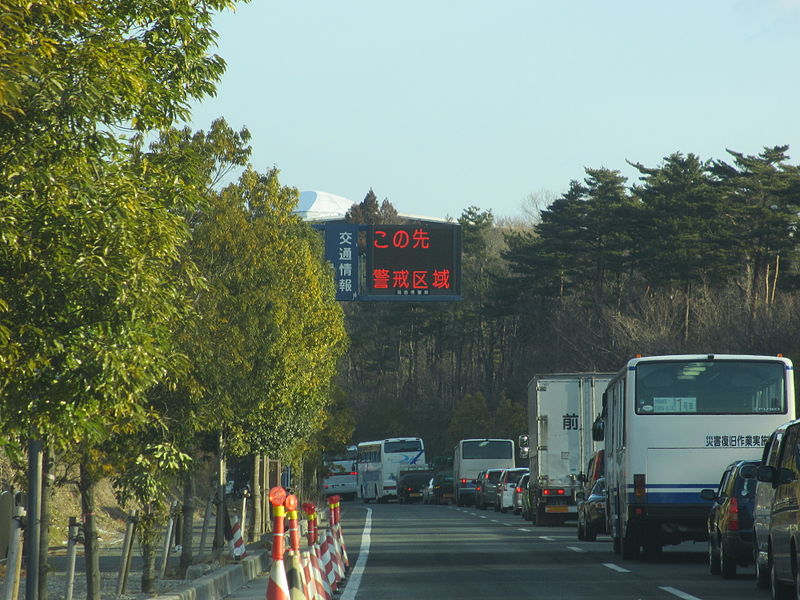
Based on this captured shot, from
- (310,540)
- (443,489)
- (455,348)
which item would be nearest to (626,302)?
(443,489)

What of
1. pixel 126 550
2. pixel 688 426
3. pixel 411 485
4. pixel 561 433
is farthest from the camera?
pixel 411 485

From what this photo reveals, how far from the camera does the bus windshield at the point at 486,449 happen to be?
65562 mm

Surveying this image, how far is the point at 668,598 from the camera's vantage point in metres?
14.8

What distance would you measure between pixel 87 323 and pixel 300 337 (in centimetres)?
1870

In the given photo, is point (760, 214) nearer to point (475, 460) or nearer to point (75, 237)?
point (475, 460)

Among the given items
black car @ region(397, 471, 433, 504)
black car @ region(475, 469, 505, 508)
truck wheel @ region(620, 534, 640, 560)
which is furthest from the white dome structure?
truck wheel @ region(620, 534, 640, 560)

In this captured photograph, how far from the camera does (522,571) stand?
19391mm

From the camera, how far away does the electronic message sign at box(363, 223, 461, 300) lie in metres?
43.2

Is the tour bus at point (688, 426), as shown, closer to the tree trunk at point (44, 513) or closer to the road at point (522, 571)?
the road at point (522, 571)

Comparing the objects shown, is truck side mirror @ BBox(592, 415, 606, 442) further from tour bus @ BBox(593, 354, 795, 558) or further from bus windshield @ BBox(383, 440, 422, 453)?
bus windshield @ BBox(383, 440, 422, 453)

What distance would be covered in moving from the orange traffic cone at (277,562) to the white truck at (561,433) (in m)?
23.6

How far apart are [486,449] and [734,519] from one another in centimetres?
4898

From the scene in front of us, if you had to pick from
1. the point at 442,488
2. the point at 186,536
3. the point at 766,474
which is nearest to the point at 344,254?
the point at 186,536

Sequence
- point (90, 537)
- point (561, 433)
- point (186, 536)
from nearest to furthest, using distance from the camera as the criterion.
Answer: point (90, 537), point (186, 536), point (561, 433)
